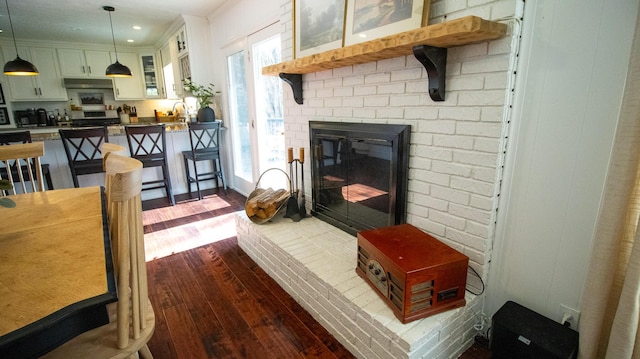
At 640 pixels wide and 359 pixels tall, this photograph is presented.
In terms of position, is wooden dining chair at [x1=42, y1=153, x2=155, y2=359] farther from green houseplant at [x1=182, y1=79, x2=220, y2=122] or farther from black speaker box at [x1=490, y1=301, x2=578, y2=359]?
green houseplant at [x1=182, y1=79, x2=220, y2=122]

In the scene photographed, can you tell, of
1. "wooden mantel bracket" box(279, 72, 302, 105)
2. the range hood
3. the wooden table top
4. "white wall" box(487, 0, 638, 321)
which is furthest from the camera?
the range hood

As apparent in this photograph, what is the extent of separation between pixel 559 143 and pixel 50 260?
1.75m

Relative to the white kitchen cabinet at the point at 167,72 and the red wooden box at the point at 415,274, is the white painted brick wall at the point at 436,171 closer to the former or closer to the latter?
the red wooden box at the point at 415,274

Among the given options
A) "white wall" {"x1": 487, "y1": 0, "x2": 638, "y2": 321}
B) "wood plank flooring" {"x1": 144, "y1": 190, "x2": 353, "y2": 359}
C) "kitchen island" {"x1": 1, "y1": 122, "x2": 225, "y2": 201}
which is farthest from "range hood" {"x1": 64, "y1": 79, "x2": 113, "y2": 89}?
"white wall" {"x1": 487, "y1": 0, "x2": 638, "y2": 321}

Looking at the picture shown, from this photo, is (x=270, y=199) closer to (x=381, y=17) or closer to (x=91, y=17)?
(x=381, y=17)

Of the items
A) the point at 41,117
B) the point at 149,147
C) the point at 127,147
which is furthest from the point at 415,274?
the point at 41,117

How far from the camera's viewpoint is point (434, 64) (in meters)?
1.33

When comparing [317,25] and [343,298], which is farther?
[317,25]

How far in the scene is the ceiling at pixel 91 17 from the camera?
3582mm

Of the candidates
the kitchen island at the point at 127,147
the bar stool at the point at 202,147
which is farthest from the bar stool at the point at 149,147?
the bar stool at the point at 202,147

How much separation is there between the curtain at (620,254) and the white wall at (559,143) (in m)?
0.17

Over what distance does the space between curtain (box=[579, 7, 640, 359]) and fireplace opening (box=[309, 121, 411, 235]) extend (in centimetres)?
83

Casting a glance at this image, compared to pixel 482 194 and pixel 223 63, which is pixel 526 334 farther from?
pixel 223 63

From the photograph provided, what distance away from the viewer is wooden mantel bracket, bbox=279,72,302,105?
2.29 m
